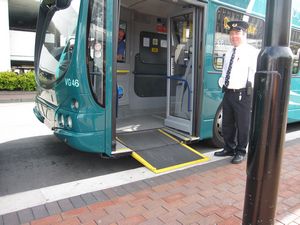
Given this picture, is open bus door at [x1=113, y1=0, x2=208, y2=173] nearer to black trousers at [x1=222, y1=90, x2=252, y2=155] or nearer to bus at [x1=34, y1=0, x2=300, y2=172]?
bus at [x1=34, y1=0, x2=300, y2=172]

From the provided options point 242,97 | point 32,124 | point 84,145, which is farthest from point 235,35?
point 32,124

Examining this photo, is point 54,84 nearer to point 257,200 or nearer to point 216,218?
point 216,218

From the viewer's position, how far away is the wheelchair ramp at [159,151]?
4.19 meters

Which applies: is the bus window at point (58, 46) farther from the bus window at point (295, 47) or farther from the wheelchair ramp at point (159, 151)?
the bus window at point (295, 47)

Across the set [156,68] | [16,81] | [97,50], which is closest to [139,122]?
[156,68]

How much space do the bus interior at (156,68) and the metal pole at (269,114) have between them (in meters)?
2.84

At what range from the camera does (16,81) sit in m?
12.8

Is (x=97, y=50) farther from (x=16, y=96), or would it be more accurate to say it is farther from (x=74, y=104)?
(x=16, y=96)

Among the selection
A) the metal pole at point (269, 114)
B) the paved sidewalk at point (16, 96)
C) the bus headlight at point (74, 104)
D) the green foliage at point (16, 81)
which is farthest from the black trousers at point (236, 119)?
the green foliage at point (16, 81)

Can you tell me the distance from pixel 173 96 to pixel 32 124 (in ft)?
11.5

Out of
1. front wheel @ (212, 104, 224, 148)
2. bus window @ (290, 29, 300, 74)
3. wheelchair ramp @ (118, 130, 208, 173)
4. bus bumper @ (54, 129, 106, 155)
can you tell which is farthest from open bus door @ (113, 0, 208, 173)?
bus window @ (290, 29, 300, 74)

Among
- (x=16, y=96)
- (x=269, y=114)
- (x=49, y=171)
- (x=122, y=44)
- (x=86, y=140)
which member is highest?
(x=122, y=44)

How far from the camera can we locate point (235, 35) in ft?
14.1

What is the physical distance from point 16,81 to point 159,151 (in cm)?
1025
